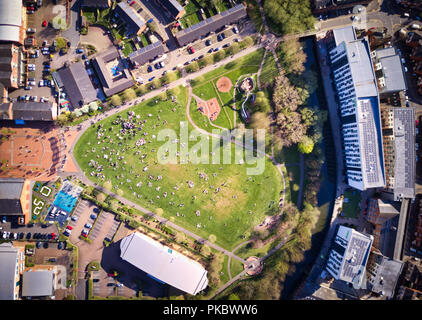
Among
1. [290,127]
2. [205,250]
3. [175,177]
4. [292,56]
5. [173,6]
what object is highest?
[173,6]

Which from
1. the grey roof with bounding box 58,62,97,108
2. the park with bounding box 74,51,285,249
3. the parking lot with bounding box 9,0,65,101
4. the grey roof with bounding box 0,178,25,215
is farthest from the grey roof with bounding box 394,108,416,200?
the grey roof with bounding box 0,178,25,215

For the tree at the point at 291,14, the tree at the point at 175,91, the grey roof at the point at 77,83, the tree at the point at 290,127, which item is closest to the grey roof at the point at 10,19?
the grey roof at the point at 77,83

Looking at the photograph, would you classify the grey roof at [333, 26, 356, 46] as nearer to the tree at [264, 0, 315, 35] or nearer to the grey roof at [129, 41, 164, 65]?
the tree at [264, 0, 315, 35]

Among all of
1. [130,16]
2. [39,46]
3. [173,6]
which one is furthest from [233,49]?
[39,46]

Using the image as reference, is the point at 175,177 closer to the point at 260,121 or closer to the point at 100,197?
the point at 100,197

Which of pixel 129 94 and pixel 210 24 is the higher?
pixel 210 24

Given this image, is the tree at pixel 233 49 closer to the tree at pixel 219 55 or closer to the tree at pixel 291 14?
the tree at pixel 219 55

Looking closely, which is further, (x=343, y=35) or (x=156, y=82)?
(x=156, y=82)
